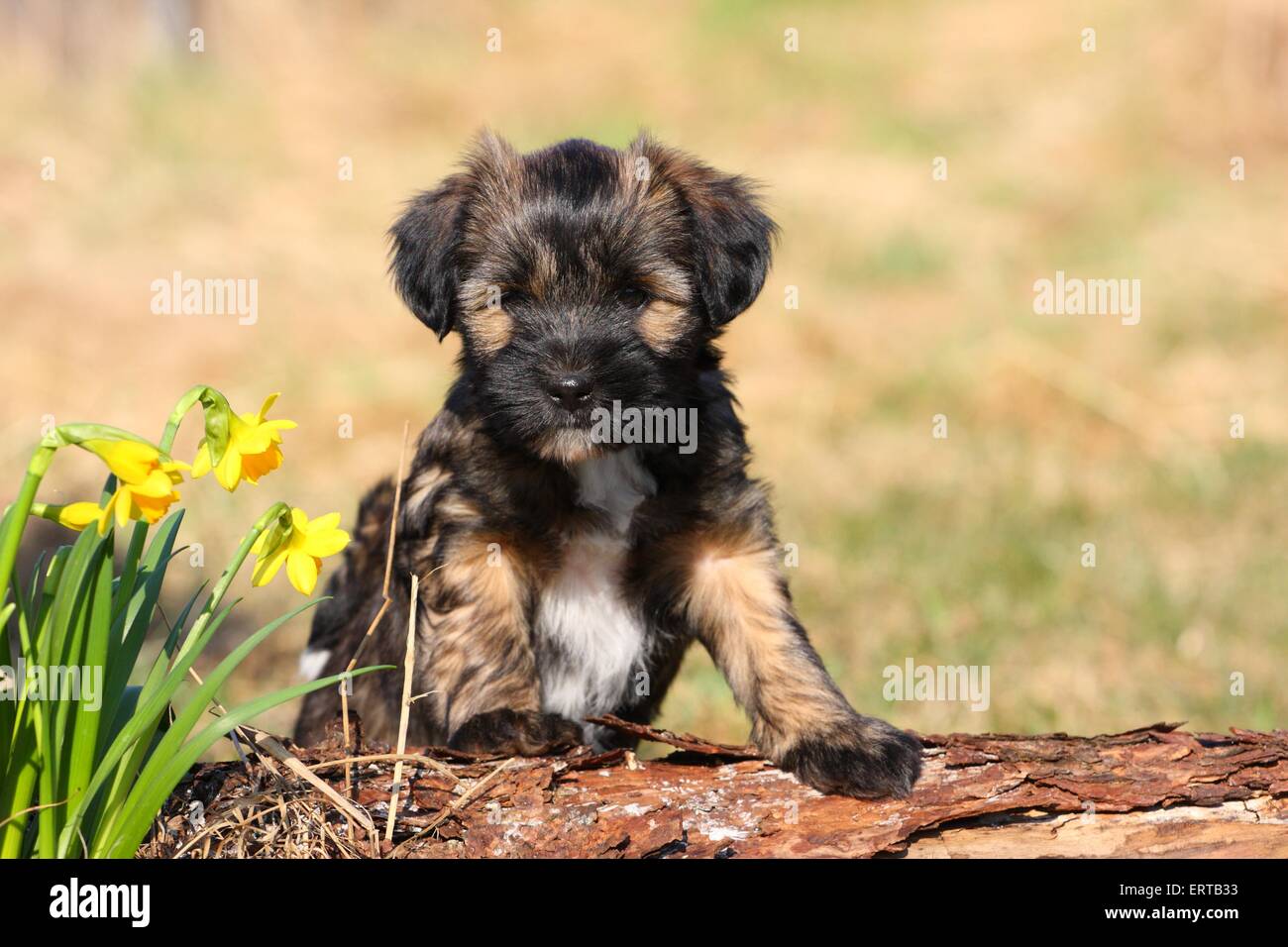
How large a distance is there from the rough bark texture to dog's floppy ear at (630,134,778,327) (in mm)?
1128

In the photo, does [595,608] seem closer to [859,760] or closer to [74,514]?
[859,760]

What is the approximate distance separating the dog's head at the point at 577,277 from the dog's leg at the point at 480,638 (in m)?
0.32

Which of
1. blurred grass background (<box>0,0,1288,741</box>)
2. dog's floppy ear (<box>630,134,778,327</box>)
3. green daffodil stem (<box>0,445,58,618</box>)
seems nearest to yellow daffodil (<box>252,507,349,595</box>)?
green daffodil stem (<box>0,445,58,618</box>)

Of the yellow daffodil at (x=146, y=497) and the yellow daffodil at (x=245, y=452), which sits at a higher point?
the yellow daffodil at (x=245, y=452)

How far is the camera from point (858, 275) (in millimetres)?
11781

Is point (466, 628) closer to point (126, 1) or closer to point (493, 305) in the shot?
point (493, 305)

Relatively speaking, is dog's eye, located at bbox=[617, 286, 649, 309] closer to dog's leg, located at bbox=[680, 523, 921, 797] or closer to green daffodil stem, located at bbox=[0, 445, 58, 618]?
dog's leg, located at bbox=[680, 523, 921, 797]

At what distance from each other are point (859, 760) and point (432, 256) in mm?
1628

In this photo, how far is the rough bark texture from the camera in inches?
117

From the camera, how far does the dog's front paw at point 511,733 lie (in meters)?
3.39

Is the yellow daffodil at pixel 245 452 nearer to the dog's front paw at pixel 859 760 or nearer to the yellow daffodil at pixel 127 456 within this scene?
the yellow daffodil at pixel 127 456

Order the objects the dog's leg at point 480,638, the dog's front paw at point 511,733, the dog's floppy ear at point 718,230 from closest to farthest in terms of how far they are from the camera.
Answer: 1. the dog's front paw at point 511,733
2. the dog's leg at point 480,638
3. the dog's floppy ear at point 718,230

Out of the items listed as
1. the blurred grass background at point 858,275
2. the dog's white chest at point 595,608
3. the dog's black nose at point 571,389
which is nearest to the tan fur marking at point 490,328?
the dog's black nose at point 571,389
